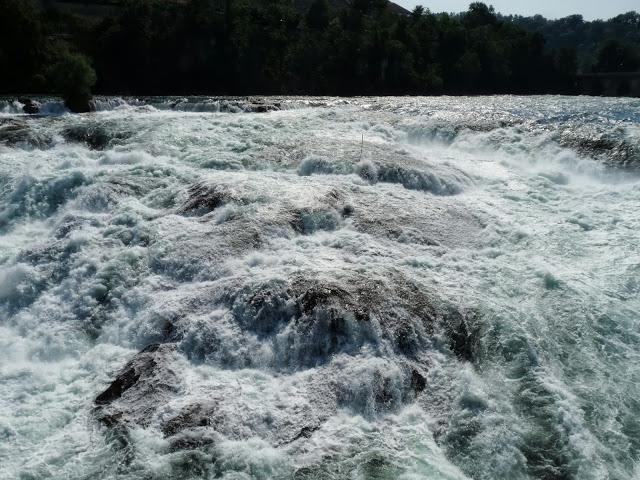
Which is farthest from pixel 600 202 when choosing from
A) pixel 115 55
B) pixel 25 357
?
pixel 115 55

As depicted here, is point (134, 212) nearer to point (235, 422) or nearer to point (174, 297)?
point (174, 297)

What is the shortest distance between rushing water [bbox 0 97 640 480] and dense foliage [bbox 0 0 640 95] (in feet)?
87.8

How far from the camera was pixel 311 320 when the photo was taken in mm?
7590

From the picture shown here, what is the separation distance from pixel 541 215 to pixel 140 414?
32.5 ft

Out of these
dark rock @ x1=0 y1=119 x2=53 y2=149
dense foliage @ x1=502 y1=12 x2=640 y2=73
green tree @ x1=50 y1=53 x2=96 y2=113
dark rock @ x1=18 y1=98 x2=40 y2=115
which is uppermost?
dense foliage @ x1=502 y1=12 x2=640 y2=73

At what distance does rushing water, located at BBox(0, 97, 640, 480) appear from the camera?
20.3ft

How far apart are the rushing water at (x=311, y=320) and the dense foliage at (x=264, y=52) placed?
2676 cm

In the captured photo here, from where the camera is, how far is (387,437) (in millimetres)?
6281

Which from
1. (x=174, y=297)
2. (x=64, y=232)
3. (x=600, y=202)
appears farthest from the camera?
(x=600, y=202)

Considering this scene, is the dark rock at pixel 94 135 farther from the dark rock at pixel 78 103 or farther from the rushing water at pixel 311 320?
the dark rock at pixel 78 103

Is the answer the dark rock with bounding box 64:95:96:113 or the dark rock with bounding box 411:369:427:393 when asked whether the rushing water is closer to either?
the dark rock with bounding box 411:369:427:393

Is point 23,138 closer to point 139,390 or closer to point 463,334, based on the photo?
point 139,390

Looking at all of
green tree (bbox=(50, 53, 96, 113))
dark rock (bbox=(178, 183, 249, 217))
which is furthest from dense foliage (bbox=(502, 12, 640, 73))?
dark rock (bbox=(178, 183, 249, 217))

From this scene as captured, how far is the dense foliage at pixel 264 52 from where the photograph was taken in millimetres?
38228
